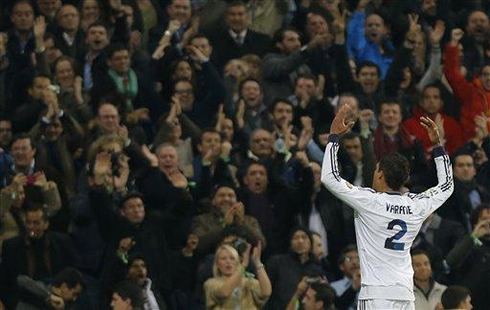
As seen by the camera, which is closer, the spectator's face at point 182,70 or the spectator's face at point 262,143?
the spectator's face at point 262,143

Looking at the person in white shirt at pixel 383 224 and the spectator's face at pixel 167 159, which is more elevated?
the person in white shirt at pixel 383 224

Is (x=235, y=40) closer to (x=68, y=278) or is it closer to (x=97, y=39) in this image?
(x=97, y=39)

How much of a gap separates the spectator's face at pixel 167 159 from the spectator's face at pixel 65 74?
5.37 feet

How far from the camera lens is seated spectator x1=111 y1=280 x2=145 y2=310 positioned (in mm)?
17516

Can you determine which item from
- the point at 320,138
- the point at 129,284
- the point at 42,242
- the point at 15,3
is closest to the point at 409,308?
the point at 129,284

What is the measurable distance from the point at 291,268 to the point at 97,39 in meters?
3.68

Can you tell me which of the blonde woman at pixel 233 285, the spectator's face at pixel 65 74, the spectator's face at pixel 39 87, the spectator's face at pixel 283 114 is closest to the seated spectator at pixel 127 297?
the blonde woman at pixel 233 285

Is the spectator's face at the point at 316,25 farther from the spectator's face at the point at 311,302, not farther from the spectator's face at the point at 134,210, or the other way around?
the spectator's face at the point at 311,302

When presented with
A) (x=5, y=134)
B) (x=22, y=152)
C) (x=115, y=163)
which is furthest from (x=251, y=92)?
(x=22, y=152)

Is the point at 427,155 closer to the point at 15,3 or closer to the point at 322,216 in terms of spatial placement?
the point at 322,216

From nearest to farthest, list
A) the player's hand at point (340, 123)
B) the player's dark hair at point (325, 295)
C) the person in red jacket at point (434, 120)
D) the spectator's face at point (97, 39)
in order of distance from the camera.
Result: 1. the player's hand at point (340, 123)
2. the player's dark hair at point (325, 295)
3. the spectator's face at point (97, 39)
4. the person in red jacket at point (434, 120)

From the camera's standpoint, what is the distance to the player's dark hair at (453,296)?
17.8 metres

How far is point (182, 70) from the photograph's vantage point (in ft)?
68.2

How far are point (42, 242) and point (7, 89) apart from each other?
231 centimetres
